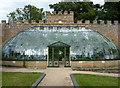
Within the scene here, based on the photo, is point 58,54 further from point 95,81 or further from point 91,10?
point 91,10

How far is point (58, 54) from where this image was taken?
72.1 feet

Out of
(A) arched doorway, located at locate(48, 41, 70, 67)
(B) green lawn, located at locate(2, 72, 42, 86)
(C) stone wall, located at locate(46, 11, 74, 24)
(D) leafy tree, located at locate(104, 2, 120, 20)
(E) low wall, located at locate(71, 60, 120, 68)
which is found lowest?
(B) green lawn, located at locate(2, 72, 42, 86)

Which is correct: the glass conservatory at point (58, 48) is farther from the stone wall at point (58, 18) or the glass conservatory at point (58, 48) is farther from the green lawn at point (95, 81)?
the green lawn at point (95, 81)

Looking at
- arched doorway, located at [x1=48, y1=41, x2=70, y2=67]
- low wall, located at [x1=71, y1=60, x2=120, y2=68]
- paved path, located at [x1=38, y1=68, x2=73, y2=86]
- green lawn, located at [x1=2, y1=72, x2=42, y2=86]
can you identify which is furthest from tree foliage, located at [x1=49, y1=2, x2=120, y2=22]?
green lawn, located at [x1=2, y1=72, x2=42, y2=86]

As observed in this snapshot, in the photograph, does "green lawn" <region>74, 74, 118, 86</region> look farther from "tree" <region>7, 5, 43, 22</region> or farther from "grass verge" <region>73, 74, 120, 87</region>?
"tree" <region>7, 5, 43, 22</region>

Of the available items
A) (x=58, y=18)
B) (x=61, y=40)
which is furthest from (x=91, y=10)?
(x=61, y=40)

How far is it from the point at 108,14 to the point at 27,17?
2065cm

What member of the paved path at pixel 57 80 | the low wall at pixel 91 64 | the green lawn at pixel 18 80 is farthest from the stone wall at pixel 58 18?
the green lawn at pixel 18 80

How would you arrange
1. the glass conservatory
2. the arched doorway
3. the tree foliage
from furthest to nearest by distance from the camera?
the tree foliage → the arched doorway → the glass conservatory

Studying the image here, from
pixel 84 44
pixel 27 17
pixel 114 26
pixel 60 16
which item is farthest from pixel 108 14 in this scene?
pixel 27 17

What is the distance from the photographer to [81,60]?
2114cm

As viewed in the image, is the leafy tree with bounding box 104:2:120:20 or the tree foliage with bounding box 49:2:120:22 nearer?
the leafy tree with bounding box 104:2:120:20

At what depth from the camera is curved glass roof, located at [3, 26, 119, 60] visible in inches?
846

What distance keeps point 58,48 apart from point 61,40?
1143 mm
